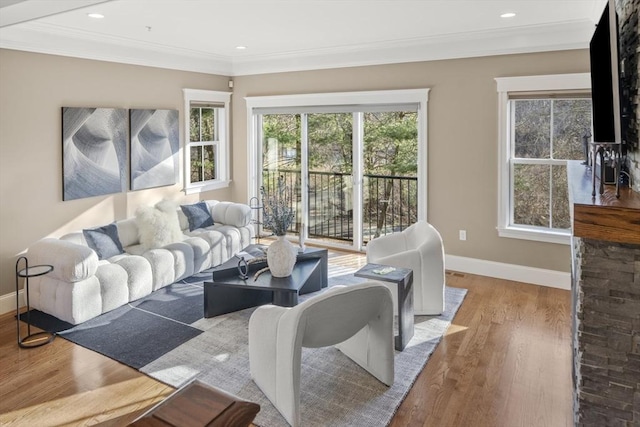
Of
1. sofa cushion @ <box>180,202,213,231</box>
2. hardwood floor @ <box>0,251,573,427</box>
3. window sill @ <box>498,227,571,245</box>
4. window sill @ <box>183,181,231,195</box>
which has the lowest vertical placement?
hardwood floor @ <box>0,251,573,427</box>

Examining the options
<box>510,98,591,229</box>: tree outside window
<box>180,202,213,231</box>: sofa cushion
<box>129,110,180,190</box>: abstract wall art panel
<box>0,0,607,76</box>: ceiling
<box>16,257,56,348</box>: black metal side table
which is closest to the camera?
<box>16,257,56,348</box>: black metal side table

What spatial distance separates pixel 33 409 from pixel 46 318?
1.49 m

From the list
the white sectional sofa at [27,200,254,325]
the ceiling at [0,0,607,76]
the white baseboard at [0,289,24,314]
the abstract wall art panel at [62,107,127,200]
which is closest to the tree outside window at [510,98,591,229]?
the ceiling at [0,0,607,76]

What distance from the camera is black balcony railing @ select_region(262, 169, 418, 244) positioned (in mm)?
6086

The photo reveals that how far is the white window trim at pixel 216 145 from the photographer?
632cm

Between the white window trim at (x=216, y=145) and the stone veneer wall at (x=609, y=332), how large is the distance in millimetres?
5280

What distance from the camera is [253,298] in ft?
14.5

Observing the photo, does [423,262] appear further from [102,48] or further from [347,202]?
[102,48]

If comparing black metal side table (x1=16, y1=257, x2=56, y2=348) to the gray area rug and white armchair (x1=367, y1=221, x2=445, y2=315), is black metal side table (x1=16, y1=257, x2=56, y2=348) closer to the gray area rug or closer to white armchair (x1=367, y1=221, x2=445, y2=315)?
the gray area rug

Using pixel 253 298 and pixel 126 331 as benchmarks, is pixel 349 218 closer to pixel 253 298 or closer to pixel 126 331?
pixel 253 298

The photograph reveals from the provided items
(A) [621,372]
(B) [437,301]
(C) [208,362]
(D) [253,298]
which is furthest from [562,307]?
(C) [208,362]

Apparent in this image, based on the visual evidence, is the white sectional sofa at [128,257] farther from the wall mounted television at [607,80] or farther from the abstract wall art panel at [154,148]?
the wall mounted television at [607,80]

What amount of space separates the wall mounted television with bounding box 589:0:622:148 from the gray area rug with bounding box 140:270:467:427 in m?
1.88

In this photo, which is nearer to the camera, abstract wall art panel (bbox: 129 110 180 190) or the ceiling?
the ceiling
